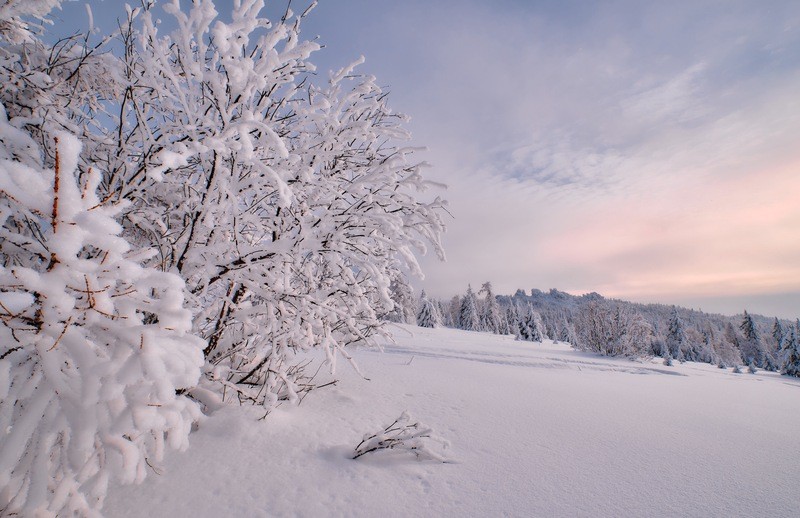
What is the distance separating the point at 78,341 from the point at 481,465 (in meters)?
3.21

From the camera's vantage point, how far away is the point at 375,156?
366 cm

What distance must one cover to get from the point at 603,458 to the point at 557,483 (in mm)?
908

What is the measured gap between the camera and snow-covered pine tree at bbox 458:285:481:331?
184ft

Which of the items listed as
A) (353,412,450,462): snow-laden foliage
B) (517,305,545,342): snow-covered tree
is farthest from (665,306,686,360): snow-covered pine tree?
(353,412,450,462): snow-laden foliage

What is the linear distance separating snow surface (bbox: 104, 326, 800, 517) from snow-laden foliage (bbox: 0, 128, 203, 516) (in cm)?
149

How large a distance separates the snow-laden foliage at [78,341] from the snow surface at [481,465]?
149 centimetres

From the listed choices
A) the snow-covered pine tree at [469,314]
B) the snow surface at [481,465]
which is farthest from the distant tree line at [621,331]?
the snow surface at [481,465]

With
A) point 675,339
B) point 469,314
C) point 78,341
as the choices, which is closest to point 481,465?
point 78,341

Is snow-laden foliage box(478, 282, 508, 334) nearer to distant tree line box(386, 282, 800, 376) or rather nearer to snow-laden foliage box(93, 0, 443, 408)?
distant tree line box(386, 282, 800, 376)

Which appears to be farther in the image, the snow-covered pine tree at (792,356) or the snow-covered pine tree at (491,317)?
the snow-covered pine tree at (491,317)

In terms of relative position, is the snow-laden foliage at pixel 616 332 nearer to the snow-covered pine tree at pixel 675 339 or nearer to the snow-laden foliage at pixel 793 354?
the snow-laden foliage at pixel 793 354

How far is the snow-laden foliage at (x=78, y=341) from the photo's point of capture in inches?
45.3

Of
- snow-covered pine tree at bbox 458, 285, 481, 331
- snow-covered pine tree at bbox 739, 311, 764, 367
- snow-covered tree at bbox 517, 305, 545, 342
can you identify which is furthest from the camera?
snow-covered pine tree at bbox 739, 311, 764, 367

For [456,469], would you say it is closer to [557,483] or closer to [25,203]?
[557,483]
